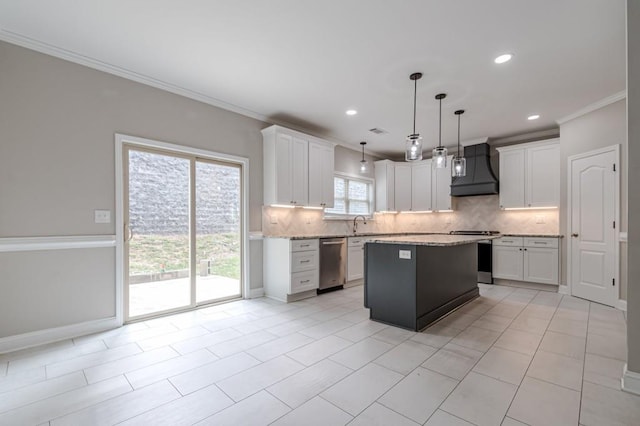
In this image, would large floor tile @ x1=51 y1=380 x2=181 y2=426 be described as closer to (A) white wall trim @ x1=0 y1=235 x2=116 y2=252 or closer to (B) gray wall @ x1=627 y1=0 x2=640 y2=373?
(A) white wall trim @ x1=0 y1=235 x2=116 y2=252

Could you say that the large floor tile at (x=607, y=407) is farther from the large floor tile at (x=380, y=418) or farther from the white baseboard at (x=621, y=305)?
the white baseboard at (x=621, y=305)

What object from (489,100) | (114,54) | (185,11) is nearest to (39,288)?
(114,54)

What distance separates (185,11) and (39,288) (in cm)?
286

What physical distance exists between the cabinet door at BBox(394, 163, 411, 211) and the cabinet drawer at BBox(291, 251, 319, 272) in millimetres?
3116

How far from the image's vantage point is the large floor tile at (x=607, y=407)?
1.67 metres

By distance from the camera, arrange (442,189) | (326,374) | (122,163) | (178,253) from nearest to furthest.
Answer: (326,374) → (122,163) → (178,253) → (442,189)

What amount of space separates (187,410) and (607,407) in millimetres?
2599

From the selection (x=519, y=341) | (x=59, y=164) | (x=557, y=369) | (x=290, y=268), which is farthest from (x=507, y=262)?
(x=59, y=164)

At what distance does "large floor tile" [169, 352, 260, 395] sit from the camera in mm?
2053

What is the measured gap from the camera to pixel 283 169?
14.8 feet

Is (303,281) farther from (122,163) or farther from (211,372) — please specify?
(122,163)

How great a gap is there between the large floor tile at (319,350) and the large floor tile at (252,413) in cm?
55

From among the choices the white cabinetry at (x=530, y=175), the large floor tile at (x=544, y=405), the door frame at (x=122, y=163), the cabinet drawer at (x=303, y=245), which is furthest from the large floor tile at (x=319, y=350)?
the white cabinetry at (x=530, y=175)

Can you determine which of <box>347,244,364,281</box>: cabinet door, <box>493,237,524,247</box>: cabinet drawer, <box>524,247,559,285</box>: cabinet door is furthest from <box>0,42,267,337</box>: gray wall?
<box>524,247,559,285</box>: cabinet door
